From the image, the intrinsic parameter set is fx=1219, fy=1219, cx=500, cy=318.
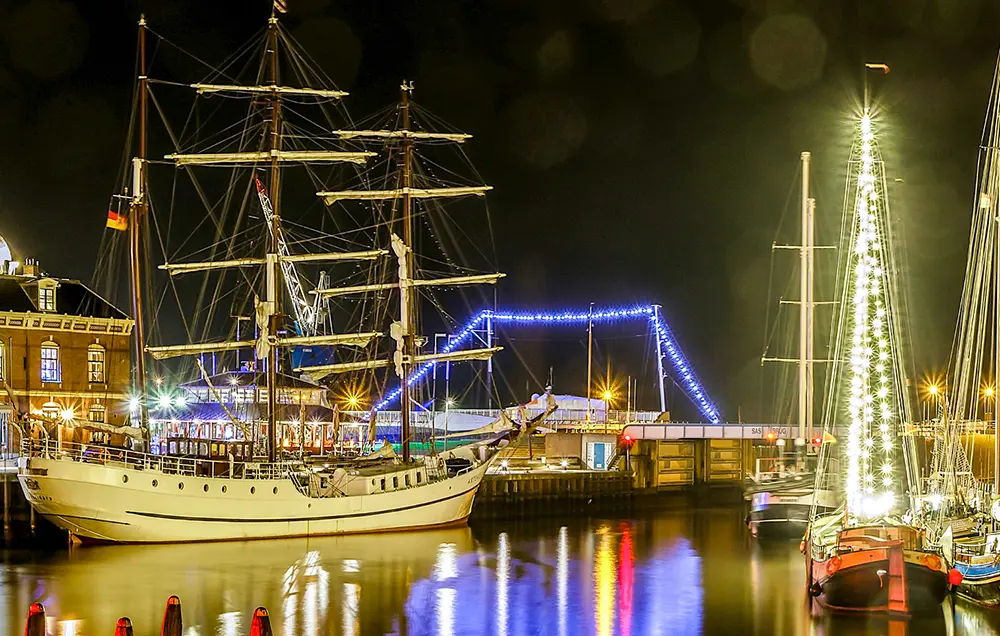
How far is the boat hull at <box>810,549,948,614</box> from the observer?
29.1 metres

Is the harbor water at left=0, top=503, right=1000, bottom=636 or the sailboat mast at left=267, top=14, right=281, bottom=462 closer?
the harbor water at left=0, top=503, right=1000, bottom=636

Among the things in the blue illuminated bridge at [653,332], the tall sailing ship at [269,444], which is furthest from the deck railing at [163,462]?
the blue illuminated bridge at [653,332]

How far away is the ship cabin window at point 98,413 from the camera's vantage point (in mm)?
56463

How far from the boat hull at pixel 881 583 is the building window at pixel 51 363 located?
37.5 metres

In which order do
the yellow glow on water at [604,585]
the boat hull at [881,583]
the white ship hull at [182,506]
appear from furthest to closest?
the white ship hull at [182,506] < the yellow glow on water at [604,585] < the boat hull at [881,583]

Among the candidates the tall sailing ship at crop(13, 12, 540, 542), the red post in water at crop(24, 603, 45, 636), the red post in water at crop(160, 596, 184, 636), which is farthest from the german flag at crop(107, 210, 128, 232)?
the red post in water at crop(24, 603, 45, 636)

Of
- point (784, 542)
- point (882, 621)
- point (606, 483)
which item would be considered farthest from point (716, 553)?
point (606, 483)

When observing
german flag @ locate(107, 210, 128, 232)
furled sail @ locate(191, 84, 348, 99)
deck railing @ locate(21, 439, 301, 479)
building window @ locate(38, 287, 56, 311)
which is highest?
furled sail @ locate(191, 84, 348, 99)

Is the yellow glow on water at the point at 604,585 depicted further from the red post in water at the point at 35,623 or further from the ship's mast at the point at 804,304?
the red post in water at the point at 35,623

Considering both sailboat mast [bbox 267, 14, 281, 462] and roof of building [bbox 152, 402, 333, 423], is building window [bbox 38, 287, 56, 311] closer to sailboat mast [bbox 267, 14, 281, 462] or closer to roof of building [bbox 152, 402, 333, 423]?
roof of building [bbox 152, 402, 333, 423]

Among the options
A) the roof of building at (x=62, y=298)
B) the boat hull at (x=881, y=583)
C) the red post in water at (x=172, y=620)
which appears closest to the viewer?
the red post in water at (x=172, y=620)

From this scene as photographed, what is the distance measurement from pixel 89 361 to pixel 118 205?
10.1 m

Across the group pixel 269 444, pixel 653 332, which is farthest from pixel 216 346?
pixel 653 332

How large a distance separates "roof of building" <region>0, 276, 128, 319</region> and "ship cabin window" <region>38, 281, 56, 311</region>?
21 cm
